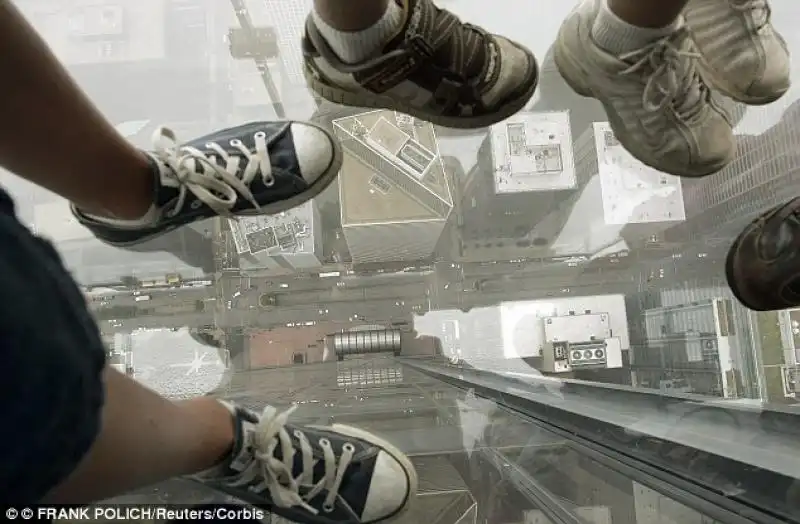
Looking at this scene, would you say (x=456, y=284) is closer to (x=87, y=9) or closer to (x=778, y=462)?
(x=87, y=9)

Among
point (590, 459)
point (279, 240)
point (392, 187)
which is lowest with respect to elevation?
point (590, 459)

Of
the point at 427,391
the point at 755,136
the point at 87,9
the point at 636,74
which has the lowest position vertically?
the point at 427,391

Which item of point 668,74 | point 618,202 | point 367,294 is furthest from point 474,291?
point 668,74

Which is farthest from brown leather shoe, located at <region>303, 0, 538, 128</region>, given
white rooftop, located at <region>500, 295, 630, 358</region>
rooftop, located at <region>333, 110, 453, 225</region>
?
white rooftop, located at <region>500, 295, 630, 358</region>

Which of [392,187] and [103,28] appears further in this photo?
[392,187]

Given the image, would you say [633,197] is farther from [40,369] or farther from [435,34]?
[40,369]

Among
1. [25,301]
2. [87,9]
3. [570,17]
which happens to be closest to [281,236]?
[87,9]

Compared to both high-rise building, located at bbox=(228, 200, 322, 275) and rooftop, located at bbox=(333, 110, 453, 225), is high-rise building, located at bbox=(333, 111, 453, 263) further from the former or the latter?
high-rise building, located at bbox=(228, 200, 322, 275)
